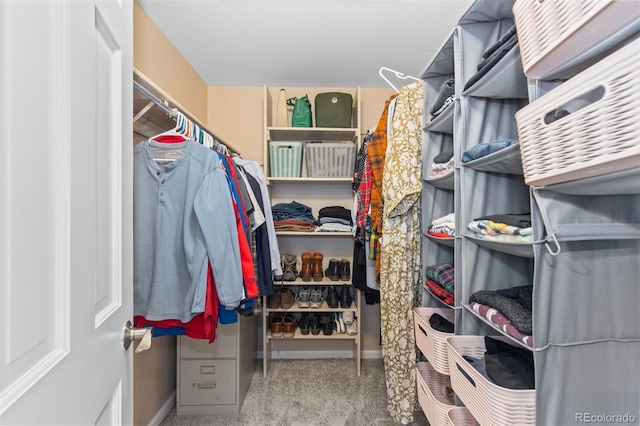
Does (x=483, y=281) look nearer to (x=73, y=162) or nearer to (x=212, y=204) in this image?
(x=212, y=204)

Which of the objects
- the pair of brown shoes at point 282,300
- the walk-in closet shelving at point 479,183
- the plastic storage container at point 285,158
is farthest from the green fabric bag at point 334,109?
the pair of brown shoes at point 282,300

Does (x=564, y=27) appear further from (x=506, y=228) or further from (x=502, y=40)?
(x=506, y=228)

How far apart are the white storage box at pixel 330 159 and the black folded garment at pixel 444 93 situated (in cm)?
95

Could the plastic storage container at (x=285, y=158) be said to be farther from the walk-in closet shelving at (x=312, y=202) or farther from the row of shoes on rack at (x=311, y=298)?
the row of shoes on rack at (x=311, y=298)

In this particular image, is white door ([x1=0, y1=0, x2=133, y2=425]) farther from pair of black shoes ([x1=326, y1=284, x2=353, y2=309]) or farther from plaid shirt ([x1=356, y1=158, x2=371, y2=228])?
pair of black shoes ([x1=326, y1=284, x2=353, y2=309])

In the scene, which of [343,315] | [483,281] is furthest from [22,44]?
[343,315]

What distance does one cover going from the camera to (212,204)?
1232 mm

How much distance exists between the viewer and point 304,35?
1.84 metres

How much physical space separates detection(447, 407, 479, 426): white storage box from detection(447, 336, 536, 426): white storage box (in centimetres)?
12

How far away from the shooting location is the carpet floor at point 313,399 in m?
1.83

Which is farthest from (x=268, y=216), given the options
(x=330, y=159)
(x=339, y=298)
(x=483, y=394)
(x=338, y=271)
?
(x=483, y=394)

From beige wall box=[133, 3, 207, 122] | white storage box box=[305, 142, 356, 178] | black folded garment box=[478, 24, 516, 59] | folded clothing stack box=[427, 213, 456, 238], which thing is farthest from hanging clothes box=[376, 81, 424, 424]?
beige wall box=[133, 3, 207, 122]

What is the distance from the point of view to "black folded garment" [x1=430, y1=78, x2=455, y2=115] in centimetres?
129

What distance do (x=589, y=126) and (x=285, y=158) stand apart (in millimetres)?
1979
